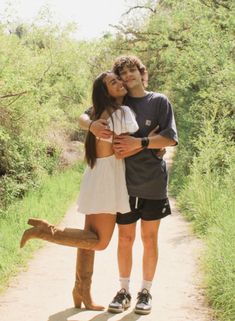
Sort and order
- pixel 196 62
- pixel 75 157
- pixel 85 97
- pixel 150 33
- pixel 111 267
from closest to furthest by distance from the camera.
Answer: pixel 111 267 < pixel 196 62 < pixel 75 157 < pixel 150 33 < pixel 85 97

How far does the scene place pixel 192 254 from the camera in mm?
6590

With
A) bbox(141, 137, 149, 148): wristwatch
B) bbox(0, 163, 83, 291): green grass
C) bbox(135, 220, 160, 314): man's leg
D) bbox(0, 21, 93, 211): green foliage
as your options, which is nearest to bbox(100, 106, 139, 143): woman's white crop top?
bbox(141, 137, 149, 148): wristwatch

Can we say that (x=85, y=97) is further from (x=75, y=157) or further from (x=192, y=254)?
(x=192, y=254)

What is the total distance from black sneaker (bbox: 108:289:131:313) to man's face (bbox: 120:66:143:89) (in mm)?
1672

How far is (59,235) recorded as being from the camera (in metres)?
4.02

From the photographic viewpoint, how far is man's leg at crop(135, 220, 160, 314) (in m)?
4.33

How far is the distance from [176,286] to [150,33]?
15.3 metres

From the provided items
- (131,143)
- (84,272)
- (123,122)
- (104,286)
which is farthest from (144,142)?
(104,286)

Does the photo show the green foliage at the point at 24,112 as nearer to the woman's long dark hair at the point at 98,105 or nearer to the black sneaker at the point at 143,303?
the woman's long dark hair at the point at 98,105

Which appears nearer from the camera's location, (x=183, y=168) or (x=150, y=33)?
(x=183, y=168)

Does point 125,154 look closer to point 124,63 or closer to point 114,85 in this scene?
point 114,85

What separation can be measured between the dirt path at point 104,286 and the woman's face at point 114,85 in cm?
174

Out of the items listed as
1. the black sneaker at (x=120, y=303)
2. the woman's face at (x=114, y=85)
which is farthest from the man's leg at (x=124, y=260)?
the woman's face at (x=114, y=85)

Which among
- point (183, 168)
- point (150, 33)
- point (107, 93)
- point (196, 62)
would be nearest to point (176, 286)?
point (107, 93)
